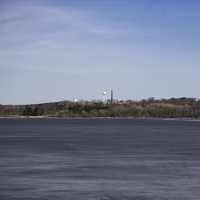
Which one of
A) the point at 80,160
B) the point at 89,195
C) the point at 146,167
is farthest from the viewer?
the point at 80,160

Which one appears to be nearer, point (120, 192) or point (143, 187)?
point (120, 192)

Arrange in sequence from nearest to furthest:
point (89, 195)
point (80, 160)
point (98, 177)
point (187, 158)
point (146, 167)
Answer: point (89, 195) < point (98, 177) < point (146, 167) < point (80, 160) < point (187, 158)

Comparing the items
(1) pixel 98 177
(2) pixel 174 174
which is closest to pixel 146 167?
(2) pixel 174 174

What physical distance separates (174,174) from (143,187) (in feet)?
19.4

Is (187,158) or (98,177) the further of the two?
(187,158)

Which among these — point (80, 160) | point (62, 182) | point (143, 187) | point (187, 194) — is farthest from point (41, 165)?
point (187, 194)

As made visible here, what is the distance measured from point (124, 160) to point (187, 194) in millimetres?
17907

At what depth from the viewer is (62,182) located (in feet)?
103

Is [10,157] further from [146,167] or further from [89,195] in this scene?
[89,195]

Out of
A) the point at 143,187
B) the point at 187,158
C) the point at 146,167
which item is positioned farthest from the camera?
the point at 187,158

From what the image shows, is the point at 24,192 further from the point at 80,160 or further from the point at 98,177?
the point at 80,160

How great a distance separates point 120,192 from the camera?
2852 centimetres

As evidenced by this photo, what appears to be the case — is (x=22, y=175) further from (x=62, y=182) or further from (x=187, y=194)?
(x=187, y=194)

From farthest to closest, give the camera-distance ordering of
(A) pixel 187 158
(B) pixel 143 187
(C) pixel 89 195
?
1. (A) pixel 187 158
2. (B) pixel 143 187
3. (C) pixel 89 195
